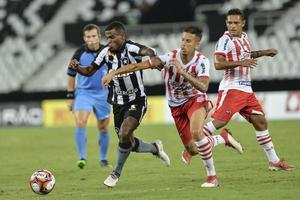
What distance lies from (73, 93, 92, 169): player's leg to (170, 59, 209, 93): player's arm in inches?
161

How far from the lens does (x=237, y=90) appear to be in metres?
11.1

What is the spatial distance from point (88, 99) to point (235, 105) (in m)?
3.42

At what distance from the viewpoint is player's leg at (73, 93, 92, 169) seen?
13.3 meters

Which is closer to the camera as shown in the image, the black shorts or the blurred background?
the black shorts

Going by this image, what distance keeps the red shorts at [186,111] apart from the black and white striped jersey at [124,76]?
53 centimetres

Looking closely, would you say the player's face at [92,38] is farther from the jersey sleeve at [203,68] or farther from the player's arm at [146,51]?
the jersey sleeve at [203,68]

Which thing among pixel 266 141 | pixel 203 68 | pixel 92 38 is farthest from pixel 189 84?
pixel 92 38

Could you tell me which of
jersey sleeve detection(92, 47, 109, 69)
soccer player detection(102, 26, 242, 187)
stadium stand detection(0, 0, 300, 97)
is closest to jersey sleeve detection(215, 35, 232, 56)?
soccer player detection(102, 26, 242, 187)

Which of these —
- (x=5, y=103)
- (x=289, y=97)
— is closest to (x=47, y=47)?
(x=5, y=103)

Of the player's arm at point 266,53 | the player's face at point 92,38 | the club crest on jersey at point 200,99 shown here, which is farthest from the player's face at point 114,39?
the player's face at point 92,38

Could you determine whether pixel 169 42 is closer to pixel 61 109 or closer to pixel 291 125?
pixel 61 109

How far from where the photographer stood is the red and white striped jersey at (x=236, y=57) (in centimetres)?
1103

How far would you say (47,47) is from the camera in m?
28.9

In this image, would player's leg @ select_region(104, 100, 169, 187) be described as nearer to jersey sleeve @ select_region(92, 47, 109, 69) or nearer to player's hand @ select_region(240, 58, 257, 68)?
jersey sleeve @ select_region(92, 47, 109, 69)
